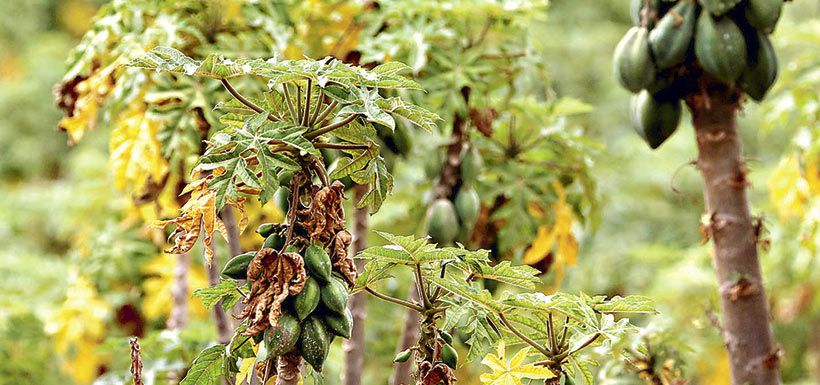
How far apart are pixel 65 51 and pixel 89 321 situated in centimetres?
699

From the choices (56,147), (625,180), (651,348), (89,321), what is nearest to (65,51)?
(56,147)

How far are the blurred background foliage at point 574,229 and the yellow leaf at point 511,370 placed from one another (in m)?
0.31

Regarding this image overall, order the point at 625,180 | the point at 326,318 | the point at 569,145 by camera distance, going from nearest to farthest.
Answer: the point at 326,318 → the point at 569,145 → the point at 625,180

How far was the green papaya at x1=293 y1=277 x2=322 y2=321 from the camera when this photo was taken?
1.02 metres

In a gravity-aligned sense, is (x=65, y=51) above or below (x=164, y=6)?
below

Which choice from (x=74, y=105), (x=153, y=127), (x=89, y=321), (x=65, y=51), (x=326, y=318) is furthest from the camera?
(x=65, y=51)

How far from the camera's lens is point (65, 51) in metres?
8.95

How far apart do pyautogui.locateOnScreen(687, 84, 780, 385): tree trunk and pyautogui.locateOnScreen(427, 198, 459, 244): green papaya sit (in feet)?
1.59

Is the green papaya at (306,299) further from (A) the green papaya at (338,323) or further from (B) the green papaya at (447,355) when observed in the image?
(B) the green papaya at (447,355)

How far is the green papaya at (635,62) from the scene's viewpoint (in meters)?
1.63

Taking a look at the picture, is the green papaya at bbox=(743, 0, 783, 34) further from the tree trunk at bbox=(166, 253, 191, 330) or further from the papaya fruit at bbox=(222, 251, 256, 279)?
the tree trunk at bbox=(166, 253, 191, 330)

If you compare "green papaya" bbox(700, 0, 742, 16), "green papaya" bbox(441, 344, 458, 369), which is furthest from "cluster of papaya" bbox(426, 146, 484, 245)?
"green papaya" bbox(441, 344, 458, 369)

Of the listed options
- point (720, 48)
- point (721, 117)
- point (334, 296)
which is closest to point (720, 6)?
point (720, 48)

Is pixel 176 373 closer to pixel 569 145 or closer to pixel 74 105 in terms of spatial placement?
pixel 74 105
